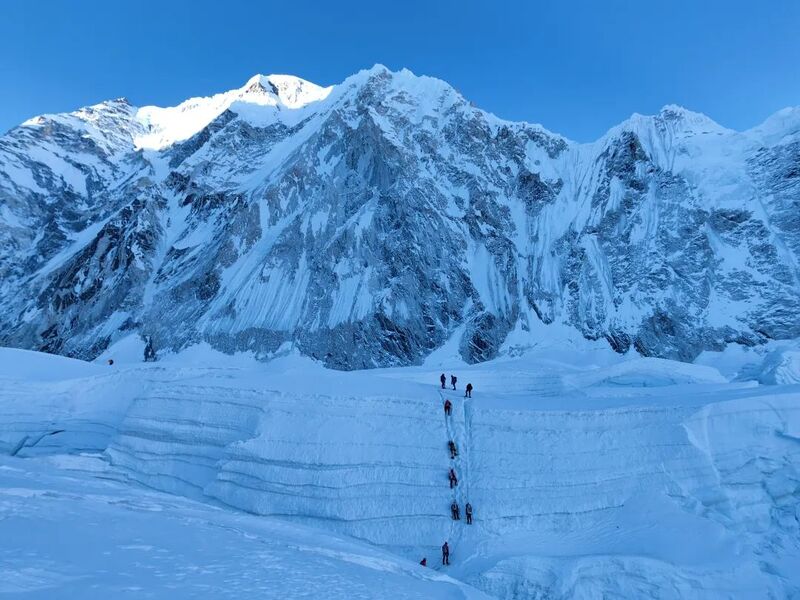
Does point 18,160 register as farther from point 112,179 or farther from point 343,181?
point 343,181

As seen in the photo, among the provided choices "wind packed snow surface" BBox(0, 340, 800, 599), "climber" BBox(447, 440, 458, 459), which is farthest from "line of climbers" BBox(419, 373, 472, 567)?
"wind packed snow surface" BBox(0, 340, 800, 599)

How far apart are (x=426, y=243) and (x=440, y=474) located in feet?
197

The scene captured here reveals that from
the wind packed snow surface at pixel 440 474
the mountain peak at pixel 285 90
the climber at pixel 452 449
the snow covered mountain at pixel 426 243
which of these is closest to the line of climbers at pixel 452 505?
the climber at pixel 452 449

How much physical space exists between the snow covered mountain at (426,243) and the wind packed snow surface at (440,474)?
44.7 meters

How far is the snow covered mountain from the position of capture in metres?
72.1

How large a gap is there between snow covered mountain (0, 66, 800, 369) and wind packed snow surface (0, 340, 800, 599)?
4468 cm

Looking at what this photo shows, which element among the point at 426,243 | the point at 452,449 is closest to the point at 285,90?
the point at 426,243

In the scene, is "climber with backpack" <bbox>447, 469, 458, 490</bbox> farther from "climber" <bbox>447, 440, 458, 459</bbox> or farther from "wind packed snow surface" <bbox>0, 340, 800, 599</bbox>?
"climber" <bbox>447, 440, 458, 459</bbox>

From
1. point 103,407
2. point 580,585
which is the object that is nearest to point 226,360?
point 103,407

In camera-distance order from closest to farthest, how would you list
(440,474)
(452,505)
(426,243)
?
1. (452,505)
2. (440,474)
3. (426,243)

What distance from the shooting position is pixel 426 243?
263 feet

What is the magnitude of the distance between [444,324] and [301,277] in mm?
22637

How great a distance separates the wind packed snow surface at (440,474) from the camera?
691 inches

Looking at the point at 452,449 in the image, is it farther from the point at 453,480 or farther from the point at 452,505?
the point at 452,505
